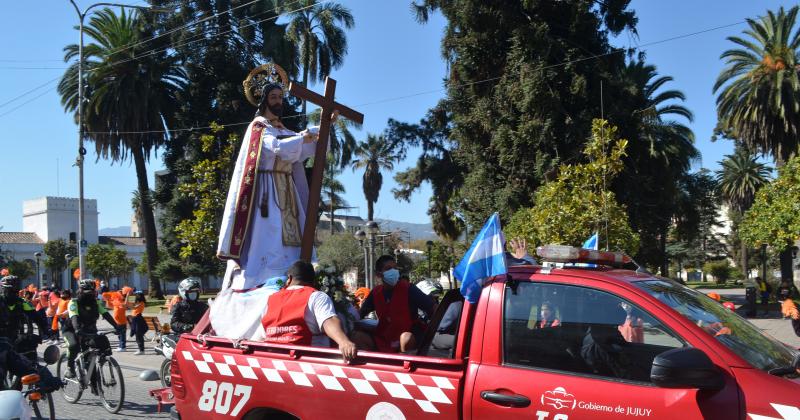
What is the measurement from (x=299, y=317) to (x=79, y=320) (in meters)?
6.74

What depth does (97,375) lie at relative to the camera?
31.3ft

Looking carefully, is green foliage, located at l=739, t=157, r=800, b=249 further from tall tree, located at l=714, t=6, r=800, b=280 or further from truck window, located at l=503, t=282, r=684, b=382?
truck window, located at l=503, t=282, r=684, b=382

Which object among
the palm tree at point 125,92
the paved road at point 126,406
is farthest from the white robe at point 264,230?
the palm tree at point 125,92

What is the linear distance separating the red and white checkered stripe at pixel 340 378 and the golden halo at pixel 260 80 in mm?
2682

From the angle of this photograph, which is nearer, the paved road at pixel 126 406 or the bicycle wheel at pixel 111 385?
the paved road at pixel 126 406

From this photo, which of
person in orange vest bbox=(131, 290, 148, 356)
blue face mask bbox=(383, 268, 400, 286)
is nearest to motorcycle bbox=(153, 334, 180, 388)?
blue face mask bbox=(383, 268, 400, 286)

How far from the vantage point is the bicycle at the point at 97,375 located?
9.30 metres

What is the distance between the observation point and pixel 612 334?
3553 millimetres

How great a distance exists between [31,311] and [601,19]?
21496 millimetres

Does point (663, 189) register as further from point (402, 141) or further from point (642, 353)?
point (642, 353)

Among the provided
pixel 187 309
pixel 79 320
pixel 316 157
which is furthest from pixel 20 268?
pixel 316 157

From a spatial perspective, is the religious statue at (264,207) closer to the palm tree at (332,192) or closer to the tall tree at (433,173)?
the tall tree at (433,173)

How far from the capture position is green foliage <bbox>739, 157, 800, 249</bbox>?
21.6 meters

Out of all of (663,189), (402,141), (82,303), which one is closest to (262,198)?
(82,303)
